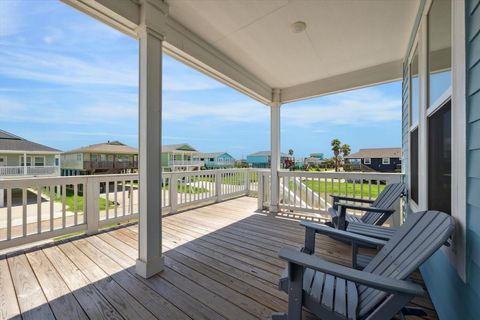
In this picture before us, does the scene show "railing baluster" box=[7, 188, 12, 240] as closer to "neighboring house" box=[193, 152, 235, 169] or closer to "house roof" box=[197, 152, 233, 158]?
"neighboring house" box=[193, 152, 235, 169]

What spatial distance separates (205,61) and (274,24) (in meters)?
1.03

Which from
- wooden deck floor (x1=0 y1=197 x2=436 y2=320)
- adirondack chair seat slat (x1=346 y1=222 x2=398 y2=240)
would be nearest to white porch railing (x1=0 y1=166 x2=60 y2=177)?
wooden deck floor (x1=0 y1=197 x2=436 y2=320)

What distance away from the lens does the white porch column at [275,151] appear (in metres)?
4.69

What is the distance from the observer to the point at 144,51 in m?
2.02

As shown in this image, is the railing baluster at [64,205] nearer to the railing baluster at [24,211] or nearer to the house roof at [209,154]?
the railing baluster at [24,211]

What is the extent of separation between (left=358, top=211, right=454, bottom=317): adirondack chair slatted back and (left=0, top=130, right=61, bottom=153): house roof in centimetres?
490

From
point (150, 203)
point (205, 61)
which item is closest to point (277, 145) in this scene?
point (205, 61)

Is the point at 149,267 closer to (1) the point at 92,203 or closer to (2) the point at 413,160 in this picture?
(1) the point at 92,203

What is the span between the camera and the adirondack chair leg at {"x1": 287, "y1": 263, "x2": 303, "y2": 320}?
1080 millimetres

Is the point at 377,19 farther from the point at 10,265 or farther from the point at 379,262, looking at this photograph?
the point at 10,265

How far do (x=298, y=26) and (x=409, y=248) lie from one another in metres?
2.54

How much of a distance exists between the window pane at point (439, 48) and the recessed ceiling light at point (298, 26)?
1195 millimetres

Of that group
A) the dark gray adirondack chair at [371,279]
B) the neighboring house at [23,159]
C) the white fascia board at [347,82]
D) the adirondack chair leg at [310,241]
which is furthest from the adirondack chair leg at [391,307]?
the neighboring house at [23,159]

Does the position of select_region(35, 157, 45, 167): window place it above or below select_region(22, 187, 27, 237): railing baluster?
above
